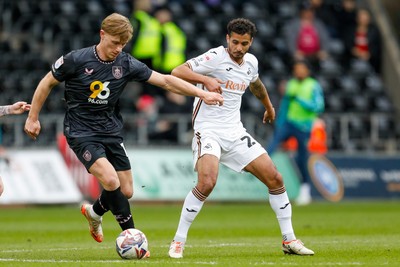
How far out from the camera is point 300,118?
21953mm

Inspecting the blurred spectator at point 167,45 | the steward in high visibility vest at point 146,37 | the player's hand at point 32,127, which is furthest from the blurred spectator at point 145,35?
the player's hand at point 32,127

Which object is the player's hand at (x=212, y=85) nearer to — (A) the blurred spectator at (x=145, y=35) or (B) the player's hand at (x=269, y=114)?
(B) the player's hand at (x=269, y=114)

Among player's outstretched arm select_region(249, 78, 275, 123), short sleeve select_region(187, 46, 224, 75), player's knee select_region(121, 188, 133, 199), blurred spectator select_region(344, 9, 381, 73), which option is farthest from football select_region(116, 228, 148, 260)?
blurred spectator select_region(344, 9, 381, 73)

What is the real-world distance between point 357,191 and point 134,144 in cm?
491

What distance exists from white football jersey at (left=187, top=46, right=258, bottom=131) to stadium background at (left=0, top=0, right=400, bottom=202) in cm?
1032

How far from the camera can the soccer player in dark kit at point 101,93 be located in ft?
36.0

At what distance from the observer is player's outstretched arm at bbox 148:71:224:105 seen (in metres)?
10.6

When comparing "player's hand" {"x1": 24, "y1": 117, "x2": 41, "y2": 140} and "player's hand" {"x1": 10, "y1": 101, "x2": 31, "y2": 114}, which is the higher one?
"player's hand" {"x1": 10, "y1": 101, "x2": 31, "y2": 114}

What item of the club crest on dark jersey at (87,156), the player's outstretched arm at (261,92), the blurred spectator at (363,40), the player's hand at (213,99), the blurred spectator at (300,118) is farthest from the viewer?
the blurred spectator at (363,40)

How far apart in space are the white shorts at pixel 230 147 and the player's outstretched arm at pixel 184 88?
26.9 inches

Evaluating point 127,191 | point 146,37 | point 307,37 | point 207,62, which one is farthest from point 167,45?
point 207,62

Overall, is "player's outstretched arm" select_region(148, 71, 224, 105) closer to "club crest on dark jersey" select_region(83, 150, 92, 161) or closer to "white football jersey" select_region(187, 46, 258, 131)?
"white football jersey" select_region(187, 46, 258, 131)

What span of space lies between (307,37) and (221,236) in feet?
42.6

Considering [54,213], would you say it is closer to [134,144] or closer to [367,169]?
[134,144]
